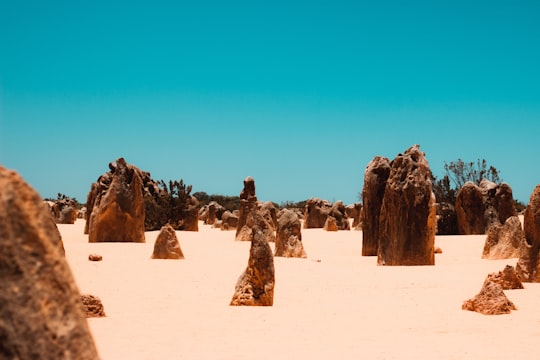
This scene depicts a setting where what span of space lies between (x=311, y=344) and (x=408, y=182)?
901 cm

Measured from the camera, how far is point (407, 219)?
46.0 ft

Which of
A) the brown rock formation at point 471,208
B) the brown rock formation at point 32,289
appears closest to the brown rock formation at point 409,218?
the brown rock formation at point 471,208

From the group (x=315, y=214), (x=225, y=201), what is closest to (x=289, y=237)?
(x=315, y=214)

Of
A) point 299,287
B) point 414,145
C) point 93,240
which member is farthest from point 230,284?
point 93,240

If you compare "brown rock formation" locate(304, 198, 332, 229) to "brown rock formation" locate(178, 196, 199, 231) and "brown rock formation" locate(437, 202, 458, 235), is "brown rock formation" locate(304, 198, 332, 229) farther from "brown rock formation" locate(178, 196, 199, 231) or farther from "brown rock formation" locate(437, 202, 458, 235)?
"brown rock formation" locate(437, 202, 458, 235)

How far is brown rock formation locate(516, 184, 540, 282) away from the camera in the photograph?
10.5 meters

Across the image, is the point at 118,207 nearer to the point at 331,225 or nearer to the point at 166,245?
the point at 166,245

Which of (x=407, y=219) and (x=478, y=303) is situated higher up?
(x=407, y=219)

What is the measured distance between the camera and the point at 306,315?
7.37 metres

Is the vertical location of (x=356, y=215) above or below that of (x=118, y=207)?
above

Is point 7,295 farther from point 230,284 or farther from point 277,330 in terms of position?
point 230,284

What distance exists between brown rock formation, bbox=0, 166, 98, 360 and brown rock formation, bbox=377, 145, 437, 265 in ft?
39.5

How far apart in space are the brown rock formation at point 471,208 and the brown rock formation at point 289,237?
10.6 metres

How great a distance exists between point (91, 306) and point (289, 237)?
921cm
